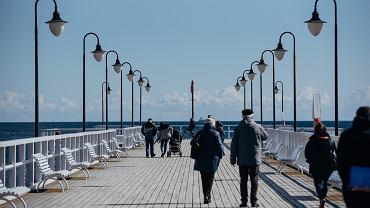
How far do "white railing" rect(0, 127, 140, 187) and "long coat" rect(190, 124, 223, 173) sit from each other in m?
3.59

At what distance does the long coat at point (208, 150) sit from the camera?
44.2 feet

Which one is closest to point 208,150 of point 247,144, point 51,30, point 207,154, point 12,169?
point 207,154

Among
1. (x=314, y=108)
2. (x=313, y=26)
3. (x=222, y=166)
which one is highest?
(x=313, y=26)

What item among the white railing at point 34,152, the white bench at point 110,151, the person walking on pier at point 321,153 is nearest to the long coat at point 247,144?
the person walking on pier at point 321,153

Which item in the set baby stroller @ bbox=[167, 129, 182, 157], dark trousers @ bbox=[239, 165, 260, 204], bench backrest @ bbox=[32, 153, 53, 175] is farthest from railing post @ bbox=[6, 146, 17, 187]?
baby stroller @ bbox=[167, 129, 182, 157]

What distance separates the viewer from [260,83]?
41.0m

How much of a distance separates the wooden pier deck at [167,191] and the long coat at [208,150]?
70cm

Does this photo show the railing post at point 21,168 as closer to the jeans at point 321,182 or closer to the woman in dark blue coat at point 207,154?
the woman in dark blue coat at point 207,154

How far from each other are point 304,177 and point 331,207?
6.61 metres

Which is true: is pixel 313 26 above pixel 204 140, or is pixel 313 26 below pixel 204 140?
above

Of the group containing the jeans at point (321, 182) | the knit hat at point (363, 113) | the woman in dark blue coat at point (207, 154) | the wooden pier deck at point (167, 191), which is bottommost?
the wooden pier deck at point (167, 191)

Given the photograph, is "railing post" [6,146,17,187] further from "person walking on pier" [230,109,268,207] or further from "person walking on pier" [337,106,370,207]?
"person walking on pier" [337,106,370,207]

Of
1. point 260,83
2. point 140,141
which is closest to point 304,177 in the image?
point 260,83

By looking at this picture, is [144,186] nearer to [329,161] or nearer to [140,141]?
[329,161]
